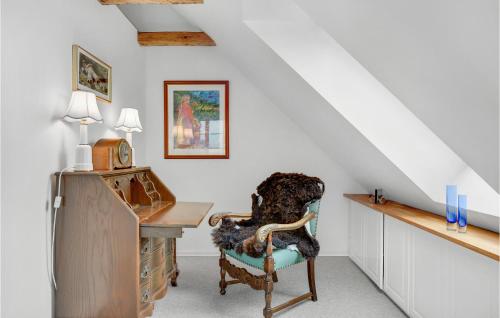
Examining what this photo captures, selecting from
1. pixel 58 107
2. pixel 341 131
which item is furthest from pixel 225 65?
pixel 58 107

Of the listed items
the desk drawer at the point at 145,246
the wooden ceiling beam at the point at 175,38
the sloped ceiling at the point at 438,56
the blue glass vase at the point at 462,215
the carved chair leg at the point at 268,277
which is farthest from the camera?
the wooden ceiling beam at the point at 175,38

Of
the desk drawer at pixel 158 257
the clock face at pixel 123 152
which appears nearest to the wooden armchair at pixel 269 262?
the desk drawer at pixel 158 257

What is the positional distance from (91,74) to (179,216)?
4.07 ft

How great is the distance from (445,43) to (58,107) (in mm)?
2090

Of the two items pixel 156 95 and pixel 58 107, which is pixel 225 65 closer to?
pixel 156 95

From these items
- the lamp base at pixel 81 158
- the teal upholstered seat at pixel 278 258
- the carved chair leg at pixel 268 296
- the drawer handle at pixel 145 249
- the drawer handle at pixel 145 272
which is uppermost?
Result: the lamp base at pixel 81 158

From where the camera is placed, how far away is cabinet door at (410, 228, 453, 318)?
1970 mm

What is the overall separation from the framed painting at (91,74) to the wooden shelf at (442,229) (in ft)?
7.92

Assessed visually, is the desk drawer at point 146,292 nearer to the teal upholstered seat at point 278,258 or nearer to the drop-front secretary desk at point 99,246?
the drop-front secretary desk at point 99,246

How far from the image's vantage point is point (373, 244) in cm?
307

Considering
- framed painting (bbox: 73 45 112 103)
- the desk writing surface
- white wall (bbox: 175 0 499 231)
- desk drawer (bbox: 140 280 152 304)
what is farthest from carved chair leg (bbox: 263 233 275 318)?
framed painting (bbox: 73 45 112 103)

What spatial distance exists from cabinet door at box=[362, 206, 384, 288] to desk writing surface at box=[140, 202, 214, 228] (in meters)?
1.45

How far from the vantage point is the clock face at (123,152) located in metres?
2.49

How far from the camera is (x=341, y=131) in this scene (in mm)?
2826
